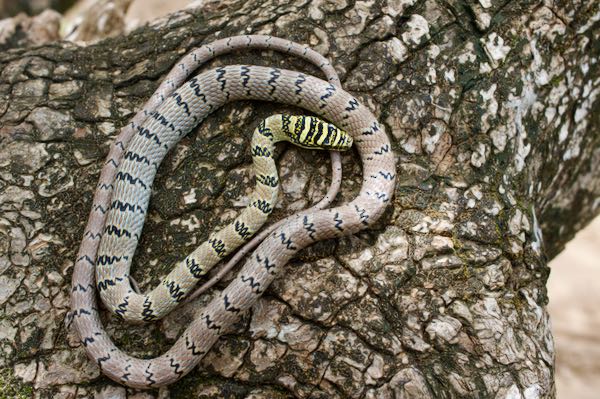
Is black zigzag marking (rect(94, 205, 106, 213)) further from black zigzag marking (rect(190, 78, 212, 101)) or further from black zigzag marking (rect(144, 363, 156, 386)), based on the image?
black zigzag marking (rect(144, 363, 156, 386))

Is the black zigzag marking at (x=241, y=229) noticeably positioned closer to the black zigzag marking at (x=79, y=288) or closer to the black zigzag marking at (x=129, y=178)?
the black zigzag marking at (x=129, y=178)

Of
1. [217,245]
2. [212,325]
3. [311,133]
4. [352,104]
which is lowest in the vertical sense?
[212,325]

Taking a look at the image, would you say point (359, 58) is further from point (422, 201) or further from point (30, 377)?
point (30, 377)

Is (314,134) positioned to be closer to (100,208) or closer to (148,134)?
(148,134)

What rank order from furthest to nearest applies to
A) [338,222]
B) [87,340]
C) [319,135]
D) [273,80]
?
[273,80] < [319,135] < [338,222] < [87,340]

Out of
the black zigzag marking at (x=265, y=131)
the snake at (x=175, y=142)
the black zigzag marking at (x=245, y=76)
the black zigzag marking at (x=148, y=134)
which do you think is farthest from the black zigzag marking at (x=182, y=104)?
the black zigzag marking at (x=265, y=131)

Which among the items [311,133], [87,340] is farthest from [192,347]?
[311,133]
